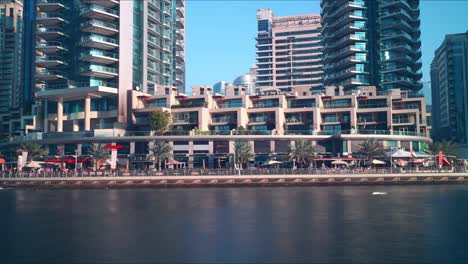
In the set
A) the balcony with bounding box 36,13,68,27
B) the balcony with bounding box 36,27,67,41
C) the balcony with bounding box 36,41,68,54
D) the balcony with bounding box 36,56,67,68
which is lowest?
the balcony with bounding box 36,56,67,68

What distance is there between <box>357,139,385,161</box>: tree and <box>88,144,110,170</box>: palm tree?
5186 centimetres

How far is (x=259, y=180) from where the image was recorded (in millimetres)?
83812

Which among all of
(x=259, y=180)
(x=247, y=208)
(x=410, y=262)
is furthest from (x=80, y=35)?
(x=410, y=262)

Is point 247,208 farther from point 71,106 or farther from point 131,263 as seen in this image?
point 71,106

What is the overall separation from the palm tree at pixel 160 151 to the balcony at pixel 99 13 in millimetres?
34604

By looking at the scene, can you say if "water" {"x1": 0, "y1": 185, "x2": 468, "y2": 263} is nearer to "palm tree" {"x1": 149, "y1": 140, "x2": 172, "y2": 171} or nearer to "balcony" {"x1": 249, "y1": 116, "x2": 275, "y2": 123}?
"palm tree" {"x1": 149, "y1": 140, "x2": 172, "y2": 171}

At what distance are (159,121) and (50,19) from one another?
127 feet

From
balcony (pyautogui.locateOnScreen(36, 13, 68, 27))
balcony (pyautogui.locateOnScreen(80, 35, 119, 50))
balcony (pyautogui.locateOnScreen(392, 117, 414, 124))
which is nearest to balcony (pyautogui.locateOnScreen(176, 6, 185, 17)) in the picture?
balcony (pyautogui.locateOnScreen(80, 35, 119, 50))

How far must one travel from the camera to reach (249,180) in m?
83.6

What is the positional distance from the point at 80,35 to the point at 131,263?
99.0m

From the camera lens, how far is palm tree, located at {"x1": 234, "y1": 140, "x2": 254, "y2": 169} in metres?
97.6

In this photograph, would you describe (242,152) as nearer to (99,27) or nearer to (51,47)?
(99,27)

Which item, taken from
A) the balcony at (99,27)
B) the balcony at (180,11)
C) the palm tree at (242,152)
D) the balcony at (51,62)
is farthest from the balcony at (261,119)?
the balcony at (180,11)

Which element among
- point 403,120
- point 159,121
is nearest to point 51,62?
point 159,121
